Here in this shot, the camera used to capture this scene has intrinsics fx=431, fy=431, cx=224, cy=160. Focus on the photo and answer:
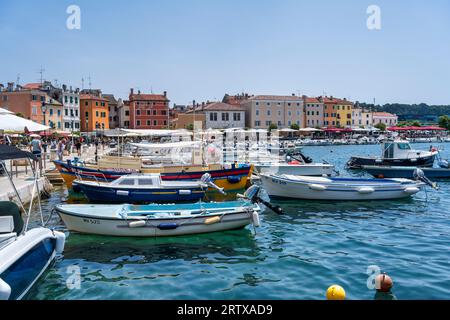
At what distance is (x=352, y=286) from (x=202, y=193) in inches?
445

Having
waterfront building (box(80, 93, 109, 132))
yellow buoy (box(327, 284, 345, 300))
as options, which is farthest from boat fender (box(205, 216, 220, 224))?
waterfront building (box(80, 93, 109, 132))

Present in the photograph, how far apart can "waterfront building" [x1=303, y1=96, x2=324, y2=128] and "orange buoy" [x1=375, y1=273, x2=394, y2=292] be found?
102 meters

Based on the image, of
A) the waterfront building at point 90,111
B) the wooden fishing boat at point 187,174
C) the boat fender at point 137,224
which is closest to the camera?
the boat fender at point 137,224

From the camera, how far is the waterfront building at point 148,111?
307 feet

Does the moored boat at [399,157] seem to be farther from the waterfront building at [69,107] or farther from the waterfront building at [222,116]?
the waterfront building at [222,116]

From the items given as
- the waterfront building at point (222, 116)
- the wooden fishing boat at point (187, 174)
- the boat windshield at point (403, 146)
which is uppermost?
the waterfront building at point (222, 116)

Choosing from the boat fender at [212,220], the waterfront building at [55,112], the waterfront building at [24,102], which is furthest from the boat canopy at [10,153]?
the waterfront building at [55,112]

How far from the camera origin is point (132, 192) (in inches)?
744

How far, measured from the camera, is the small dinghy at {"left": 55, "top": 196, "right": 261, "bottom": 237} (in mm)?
13086

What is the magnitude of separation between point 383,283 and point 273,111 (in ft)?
308

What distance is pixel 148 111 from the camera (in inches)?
3708

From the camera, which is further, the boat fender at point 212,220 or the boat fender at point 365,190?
the boat fender at point 365,190

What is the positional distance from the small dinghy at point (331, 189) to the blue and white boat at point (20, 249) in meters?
12.1

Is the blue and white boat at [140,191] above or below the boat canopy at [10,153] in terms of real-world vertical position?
below
